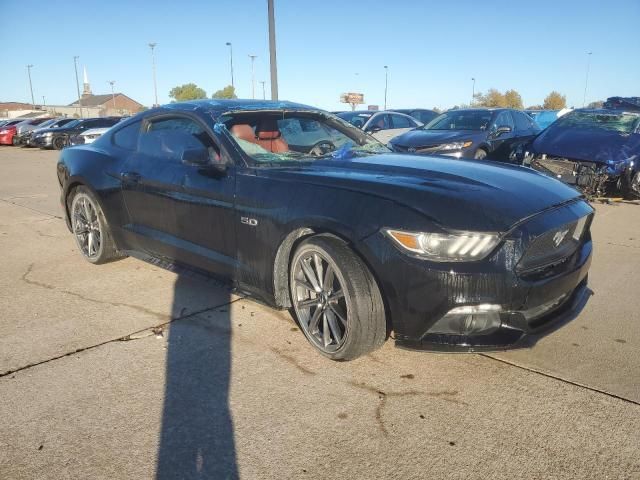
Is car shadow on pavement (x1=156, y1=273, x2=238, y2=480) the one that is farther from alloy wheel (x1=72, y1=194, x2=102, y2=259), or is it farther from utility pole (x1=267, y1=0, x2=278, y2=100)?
utility pole (x1=267, y1=0, x2=278, y2=100)

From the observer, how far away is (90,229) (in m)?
4.59

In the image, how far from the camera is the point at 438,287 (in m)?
2.33

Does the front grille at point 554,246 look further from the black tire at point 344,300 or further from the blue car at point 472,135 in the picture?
the blue car at point 472,135

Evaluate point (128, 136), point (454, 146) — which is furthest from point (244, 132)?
point (454, 146)

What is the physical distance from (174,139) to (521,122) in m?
8.41

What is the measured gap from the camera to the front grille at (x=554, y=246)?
2439 mm

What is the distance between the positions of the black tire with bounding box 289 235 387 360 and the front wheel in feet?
7.44

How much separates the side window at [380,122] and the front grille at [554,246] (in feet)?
32.6

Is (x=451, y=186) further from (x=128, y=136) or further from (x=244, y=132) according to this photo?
(x=128, y=136)

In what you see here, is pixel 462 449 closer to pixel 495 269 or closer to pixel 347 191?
pixel 495 269

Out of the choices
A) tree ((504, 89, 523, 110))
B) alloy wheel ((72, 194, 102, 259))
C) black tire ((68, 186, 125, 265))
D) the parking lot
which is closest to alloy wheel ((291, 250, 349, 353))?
the parking lot

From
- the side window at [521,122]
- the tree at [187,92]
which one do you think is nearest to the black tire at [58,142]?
the side window at [521,122]

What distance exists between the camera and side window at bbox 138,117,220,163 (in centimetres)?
348

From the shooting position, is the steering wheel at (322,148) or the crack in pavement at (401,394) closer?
the crack in pavement at (401,394)
